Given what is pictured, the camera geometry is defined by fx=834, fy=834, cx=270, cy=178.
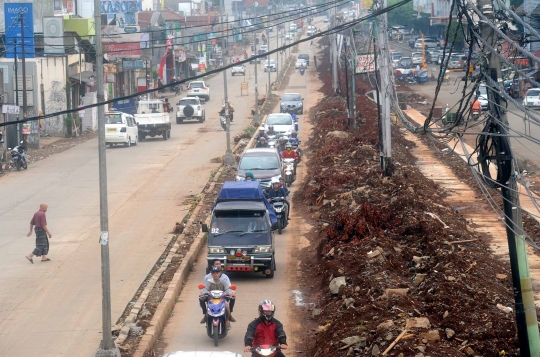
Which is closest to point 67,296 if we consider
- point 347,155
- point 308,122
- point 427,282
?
point 427,282

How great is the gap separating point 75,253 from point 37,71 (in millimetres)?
29568

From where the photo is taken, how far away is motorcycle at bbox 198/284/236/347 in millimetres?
13828

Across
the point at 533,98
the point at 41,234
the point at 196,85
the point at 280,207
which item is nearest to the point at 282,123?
the point at 533,98

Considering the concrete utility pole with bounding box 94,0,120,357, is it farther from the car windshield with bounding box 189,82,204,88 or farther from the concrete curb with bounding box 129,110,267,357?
the car windshield with bounding box 189,82,204,88

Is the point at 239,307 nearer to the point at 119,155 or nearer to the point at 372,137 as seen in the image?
the point at 372,137

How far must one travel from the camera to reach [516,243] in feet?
33.8

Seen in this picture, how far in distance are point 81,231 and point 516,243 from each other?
52.0 feet

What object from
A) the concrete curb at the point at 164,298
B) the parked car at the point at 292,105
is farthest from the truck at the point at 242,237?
the parked car at the point at 292,105

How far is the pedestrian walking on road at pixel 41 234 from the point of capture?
1966cm

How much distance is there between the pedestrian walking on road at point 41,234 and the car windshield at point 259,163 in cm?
940

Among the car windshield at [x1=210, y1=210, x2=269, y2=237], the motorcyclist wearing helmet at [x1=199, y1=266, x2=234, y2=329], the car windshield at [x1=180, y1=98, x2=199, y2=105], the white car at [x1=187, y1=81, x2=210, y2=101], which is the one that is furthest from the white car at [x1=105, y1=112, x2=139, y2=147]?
the motorcyclist wearing helmet at [x1=199, y1=266, x2=234, y2=329]

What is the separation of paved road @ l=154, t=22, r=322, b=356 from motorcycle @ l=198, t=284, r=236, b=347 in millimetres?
232

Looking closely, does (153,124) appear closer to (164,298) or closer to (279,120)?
(279,120)

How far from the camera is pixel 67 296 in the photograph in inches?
671
